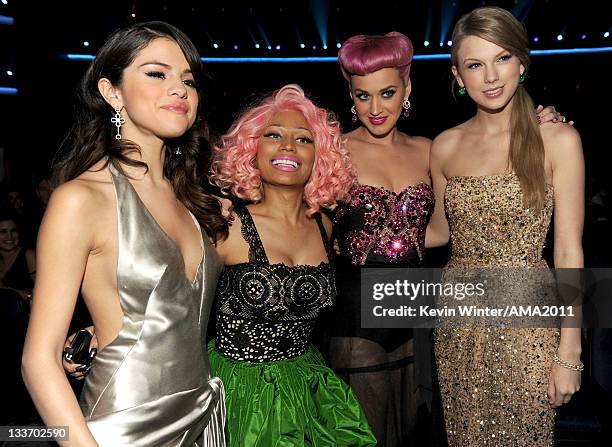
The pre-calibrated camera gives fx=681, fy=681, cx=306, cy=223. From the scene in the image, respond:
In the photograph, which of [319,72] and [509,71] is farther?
[319,72]

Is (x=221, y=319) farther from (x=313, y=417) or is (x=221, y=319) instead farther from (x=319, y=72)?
(x=319, y=72)

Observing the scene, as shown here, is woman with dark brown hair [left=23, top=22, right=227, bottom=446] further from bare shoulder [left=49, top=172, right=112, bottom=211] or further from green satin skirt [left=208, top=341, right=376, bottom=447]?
green satin skirt [left=208, top=341, right=376, bottom=447]

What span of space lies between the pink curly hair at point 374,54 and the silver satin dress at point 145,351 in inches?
61.4

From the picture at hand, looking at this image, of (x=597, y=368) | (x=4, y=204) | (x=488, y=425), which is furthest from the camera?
(x=4, y=204)

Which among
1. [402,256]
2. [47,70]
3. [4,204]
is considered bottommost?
[402,256]

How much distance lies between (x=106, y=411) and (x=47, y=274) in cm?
40

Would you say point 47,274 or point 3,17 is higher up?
point 3,17

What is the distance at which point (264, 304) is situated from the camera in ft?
8.49

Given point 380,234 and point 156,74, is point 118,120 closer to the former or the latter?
point 156,74

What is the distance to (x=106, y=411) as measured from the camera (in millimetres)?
1776

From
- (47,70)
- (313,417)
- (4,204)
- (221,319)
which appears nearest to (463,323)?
(313,417)

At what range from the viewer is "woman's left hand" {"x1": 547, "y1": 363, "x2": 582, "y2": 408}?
100 inches

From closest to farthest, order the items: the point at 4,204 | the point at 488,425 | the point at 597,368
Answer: the point at 488,425 → the point at 597,368 → the point at 4,204

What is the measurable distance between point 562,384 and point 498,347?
0.27 metres
